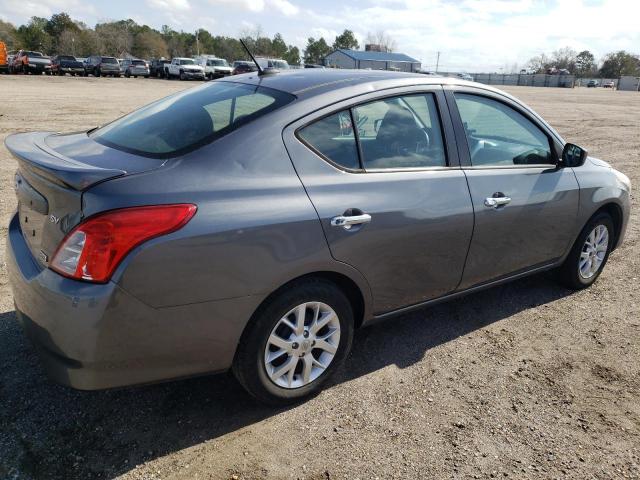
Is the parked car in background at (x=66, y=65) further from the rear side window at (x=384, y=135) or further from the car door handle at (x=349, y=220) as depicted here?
the car door handle at (x=349, y=220)

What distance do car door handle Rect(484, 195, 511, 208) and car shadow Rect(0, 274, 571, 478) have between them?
1017 millimetres

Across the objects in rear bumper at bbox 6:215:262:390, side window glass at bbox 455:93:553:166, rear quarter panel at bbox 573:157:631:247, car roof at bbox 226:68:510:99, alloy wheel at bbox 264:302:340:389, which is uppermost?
car roof at bbox 226:68:510:99

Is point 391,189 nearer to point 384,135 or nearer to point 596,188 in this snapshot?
point 384,135

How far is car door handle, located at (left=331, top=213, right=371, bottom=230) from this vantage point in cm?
263

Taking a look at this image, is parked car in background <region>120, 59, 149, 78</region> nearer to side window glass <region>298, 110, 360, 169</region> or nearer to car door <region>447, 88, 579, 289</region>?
car door <region>447, 88, 579, 289</region>

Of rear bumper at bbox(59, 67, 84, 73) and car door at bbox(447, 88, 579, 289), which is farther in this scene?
rear bumper at bbox(59, 67, 84, 73)

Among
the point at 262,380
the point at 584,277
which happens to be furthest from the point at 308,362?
the point at 584,277

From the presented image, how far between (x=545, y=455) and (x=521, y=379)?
0.67 meters

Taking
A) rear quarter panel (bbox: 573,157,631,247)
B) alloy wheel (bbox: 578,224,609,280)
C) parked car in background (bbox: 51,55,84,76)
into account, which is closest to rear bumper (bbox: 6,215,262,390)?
rear quarter panel (bbox: 573,157,631,247)

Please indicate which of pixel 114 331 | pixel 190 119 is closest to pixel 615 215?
pixel 190 119

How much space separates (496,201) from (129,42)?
4113 inches

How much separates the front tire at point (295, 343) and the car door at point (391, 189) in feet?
0.81

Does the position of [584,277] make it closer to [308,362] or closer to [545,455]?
[545,455]

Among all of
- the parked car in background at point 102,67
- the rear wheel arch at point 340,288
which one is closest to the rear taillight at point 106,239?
the rear wheel arch at point 340,288
